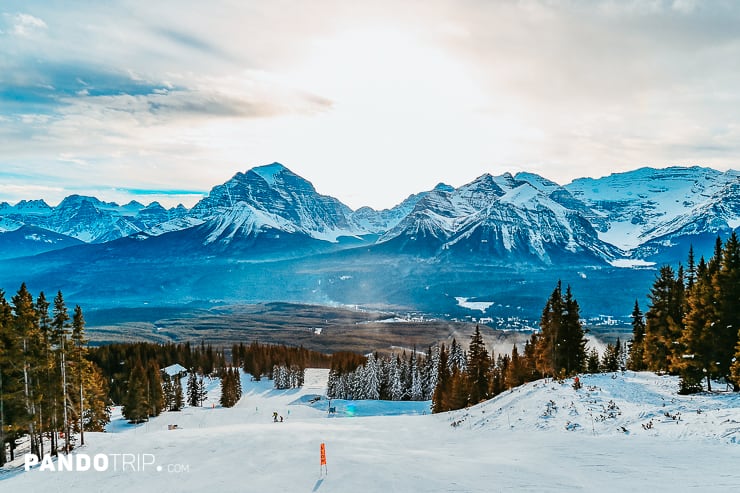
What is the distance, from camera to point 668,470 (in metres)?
16.9

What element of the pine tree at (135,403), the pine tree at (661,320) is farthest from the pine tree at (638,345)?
the pine tree at (135,403)

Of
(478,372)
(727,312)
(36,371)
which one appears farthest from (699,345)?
(36,371)

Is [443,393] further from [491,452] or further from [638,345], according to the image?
[491,452]

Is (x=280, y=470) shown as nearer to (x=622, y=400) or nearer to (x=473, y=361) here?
(x=622, y=400)

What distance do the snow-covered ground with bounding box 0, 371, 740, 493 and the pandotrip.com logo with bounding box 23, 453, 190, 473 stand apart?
0.24 m

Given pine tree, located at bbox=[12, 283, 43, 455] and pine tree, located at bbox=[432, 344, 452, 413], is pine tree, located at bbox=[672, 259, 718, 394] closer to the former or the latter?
pine tree, located at bbox=[432, 344, 452, 413]

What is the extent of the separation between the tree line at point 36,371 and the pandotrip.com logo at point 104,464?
2.05m

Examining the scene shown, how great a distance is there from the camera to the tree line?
32062mm

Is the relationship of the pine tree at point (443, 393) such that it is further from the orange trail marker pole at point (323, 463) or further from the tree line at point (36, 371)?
the orange trail marker pole at point (323, 463)

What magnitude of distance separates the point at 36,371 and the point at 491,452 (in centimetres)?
3185

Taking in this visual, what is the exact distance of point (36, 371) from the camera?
33719 millimetres

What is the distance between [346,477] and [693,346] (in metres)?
28.2

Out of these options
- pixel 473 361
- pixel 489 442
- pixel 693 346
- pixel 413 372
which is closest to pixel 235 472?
pixel 489 442

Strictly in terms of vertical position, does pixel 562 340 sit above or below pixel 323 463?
below
